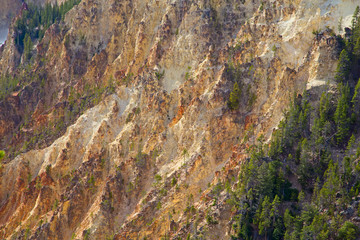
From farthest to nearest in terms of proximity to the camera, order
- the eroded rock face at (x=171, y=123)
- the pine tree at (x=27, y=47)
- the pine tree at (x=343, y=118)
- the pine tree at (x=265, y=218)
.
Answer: the pine tree at (x=27, y=47), the eroded rock face at (x=171, y=123), the pine tree at (x=343, y=118), the pine tree at (x=265, y=218)

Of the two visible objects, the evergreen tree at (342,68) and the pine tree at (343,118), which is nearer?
the pine tree at (343,118)

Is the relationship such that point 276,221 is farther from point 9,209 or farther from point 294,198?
point 9,209

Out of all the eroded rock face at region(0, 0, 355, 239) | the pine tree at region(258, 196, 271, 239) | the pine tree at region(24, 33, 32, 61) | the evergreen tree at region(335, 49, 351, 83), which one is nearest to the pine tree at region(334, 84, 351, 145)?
the evergreen tree at region(335, 49, 351, 83)

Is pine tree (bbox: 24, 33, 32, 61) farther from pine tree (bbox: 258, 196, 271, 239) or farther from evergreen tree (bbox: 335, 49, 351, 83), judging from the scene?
pine tree (bbox: 258, 196, 271, 239)

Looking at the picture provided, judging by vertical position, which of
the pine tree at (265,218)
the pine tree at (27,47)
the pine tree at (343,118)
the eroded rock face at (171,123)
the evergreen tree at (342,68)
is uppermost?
the pine tree at (27,47)

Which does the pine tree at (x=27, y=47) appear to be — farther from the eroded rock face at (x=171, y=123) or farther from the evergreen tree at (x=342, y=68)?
the evergreen tree at (x=342, y=68)

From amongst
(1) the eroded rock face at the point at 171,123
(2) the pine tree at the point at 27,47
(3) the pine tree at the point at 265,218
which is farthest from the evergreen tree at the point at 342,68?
(2) the pine tree at the point at 27,47

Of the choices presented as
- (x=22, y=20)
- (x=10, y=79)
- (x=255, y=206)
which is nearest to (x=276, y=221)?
(x=255, y=206)

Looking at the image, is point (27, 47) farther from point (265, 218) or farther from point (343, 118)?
point (265, 218)

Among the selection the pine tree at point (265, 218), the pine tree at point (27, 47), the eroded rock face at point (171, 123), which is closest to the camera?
the pine tree at point (265, 218)
